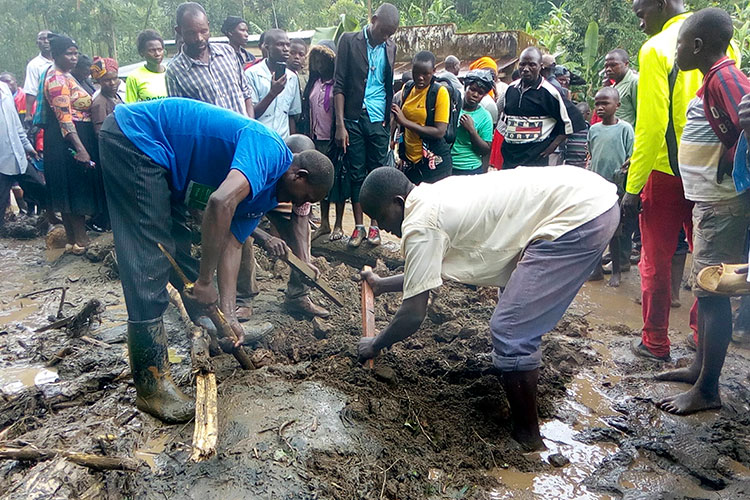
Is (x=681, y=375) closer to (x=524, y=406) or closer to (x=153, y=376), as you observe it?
(x=524, y=406)

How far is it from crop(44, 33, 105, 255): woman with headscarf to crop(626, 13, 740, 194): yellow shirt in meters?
5.26

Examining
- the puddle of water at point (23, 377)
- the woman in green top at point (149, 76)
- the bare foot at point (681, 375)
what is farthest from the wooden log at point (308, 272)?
the woman in green top at point (149, 76)

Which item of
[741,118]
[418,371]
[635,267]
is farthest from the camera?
[635,267]

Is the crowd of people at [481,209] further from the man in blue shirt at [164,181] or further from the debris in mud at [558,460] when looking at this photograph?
the debris in mud at [558,460]

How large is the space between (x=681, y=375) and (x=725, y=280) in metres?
1.07

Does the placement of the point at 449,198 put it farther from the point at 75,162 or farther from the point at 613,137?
the point at 75,162

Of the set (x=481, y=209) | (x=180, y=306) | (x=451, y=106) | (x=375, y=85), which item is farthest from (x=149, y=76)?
(x=481, y=209)

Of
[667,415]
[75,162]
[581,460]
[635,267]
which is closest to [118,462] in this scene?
[581,460]

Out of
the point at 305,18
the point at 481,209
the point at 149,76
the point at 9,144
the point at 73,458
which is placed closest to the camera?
the point at 73,458

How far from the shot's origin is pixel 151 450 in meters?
2.64

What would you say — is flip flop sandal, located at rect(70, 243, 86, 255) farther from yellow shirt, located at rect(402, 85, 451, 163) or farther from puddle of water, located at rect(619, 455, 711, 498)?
puddle of water, located at rect(619, 455, 711, 498)

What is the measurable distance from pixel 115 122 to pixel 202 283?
900mm

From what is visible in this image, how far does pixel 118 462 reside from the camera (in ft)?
7.45

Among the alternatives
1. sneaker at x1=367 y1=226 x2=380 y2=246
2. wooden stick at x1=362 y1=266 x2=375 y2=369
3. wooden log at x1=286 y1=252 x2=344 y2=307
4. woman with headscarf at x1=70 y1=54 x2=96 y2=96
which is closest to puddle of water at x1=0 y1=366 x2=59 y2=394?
wooden log at x1=286 y1=252 x2=344 y2=307
